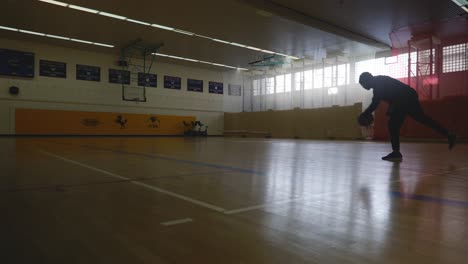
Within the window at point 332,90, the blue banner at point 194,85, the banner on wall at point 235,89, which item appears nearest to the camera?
the window at point 332,90

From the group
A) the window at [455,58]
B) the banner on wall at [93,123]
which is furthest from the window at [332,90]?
the banner on wall at [93,123]

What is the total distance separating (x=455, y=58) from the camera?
11.5 metres

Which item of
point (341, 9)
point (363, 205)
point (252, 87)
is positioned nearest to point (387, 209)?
point (363, 205)

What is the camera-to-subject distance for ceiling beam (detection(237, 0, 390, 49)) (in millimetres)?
9094

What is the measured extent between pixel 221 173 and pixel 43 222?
131 cm

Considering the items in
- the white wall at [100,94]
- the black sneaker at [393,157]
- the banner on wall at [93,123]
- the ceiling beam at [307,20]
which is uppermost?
the ceiling beam at [307,20]

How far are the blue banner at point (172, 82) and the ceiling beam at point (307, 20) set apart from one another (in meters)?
9.06

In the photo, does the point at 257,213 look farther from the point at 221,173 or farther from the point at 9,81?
the point at 9,81

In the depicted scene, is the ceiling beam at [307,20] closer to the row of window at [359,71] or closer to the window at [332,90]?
the row of window at [359,71]

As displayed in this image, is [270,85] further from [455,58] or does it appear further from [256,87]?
[455,58]

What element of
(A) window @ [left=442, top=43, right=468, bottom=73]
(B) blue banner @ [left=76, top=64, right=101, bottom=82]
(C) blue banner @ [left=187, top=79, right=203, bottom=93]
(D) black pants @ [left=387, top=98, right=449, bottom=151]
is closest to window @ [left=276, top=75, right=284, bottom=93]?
(C) blue banner @ [left=187, top=79, right=203, bottom=93]

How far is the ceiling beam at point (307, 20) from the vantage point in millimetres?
9094

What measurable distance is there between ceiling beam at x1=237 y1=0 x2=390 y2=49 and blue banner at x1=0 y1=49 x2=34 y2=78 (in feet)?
33.6

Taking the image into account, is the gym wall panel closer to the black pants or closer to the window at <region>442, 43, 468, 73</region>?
the window at <region>442, 43, 468, 73</region>
